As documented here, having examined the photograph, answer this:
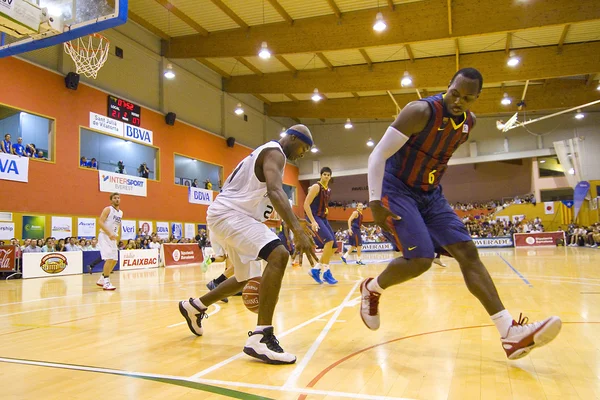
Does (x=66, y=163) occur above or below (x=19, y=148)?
below

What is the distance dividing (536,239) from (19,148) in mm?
25978

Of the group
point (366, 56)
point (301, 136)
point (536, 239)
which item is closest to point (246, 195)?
point (301, 136)

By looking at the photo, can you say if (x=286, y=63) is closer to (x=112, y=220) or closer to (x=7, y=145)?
(x=7, y=145)

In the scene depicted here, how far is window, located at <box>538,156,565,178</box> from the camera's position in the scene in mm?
33375

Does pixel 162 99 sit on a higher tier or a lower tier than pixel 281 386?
Result: higher

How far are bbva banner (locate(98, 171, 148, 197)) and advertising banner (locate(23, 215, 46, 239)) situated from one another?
110 inches

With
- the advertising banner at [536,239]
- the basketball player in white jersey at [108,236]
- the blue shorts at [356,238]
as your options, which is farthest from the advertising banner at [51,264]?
the advertising banner at [536,239]

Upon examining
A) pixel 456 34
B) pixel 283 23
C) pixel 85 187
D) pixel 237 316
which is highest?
pixel 283 23

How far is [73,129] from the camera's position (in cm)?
1689

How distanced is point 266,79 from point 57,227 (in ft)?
43.3

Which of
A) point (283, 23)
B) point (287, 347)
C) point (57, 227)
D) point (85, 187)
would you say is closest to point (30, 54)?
point (85, 187)

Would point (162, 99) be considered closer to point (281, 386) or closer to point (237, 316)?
point (237, 316)

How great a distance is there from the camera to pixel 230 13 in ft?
57.4

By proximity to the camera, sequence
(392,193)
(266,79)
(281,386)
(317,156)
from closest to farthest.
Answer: (281,386), (392,193), (266,79), (317,156)
